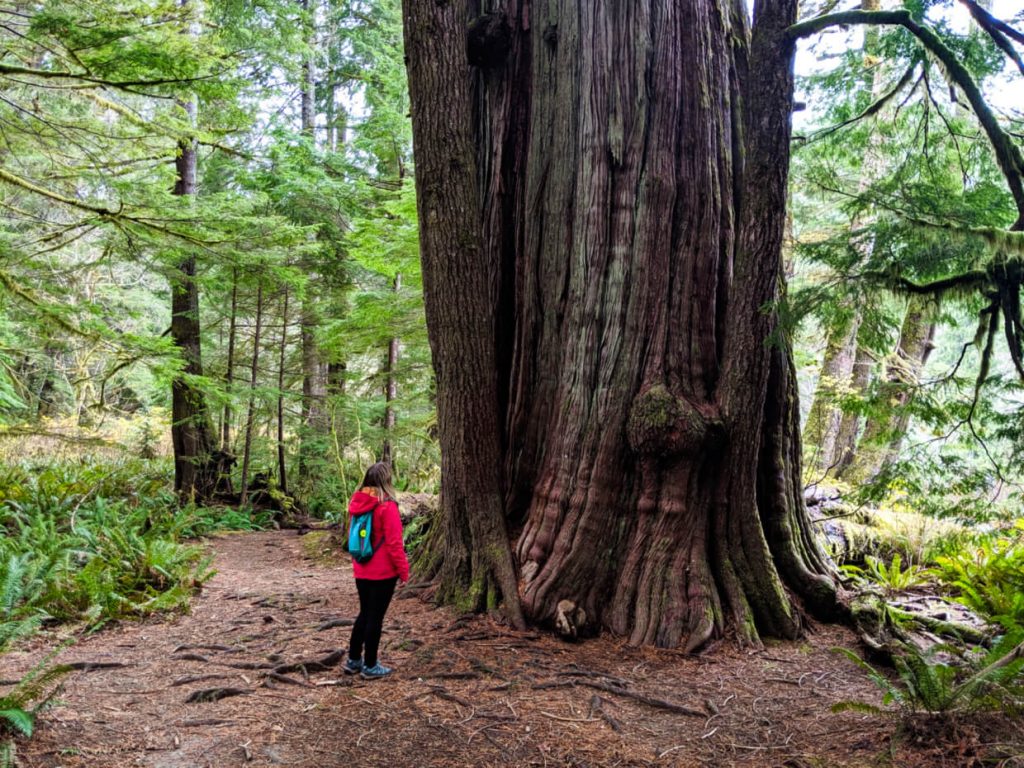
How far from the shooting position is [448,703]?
3676 mm

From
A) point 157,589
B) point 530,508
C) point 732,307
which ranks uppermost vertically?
point 732,307

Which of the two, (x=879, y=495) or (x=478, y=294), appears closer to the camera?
(x=879, y=495)

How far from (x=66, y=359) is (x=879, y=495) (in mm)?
22033

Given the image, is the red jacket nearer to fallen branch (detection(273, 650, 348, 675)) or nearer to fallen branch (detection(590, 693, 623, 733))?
fallen branch (detection(273, 650, 348, 675))

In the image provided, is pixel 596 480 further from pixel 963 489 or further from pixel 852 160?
pixel 852 160

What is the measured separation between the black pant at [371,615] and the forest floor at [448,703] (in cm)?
19

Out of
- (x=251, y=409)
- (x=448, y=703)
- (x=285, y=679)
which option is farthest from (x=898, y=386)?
(x=251, y=409)

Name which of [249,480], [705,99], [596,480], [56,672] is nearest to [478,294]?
[596,480]

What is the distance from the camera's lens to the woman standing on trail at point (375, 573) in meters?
4.06

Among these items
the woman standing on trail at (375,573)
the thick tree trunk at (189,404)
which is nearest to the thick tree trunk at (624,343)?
the woman standing on trail at (375,573)

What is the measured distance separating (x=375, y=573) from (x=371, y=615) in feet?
0.86

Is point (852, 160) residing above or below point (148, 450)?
above

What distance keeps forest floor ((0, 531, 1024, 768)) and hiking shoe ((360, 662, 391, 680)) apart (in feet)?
0.29

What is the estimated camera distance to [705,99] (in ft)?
17.0
